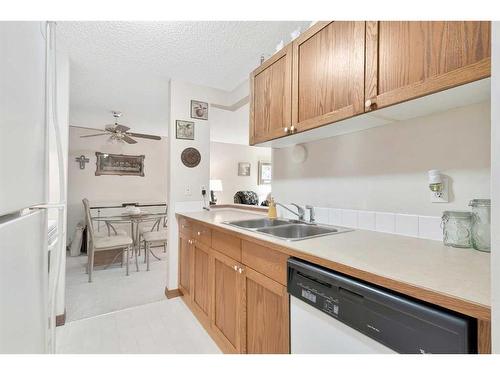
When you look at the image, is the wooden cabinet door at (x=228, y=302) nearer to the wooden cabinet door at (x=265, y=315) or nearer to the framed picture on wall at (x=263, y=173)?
the wooden cabinet door at (x=265, y=315)

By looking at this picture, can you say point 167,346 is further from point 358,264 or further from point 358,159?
point 358,159

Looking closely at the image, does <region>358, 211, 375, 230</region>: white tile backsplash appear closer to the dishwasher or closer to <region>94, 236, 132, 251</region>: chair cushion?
the dishwasher

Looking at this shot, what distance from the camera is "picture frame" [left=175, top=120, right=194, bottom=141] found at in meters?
2.54

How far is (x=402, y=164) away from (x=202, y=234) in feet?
4.85

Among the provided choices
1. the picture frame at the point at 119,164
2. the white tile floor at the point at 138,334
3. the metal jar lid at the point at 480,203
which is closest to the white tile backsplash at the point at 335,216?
Answer: the metal jar lid at the point at 480,203

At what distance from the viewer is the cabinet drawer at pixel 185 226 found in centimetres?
217

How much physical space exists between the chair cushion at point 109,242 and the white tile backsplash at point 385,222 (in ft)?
9.71

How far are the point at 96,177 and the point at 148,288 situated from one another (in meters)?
3.11

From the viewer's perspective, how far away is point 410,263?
0.80 meters

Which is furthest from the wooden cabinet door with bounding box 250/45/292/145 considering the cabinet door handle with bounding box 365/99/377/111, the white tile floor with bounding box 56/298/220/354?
the white tile floor with bounding box 56/298/220/354

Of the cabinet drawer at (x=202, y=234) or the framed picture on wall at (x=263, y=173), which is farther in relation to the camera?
the framed picture on wall at (x=263, y=173)

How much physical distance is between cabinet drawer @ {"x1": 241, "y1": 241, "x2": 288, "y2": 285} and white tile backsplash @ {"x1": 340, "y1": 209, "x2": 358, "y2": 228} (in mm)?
630

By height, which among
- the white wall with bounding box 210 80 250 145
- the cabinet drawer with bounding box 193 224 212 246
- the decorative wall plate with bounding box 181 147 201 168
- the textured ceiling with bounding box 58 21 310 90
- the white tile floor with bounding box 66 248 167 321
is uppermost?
the textured ceiling with bounding box 58 21 310 90
